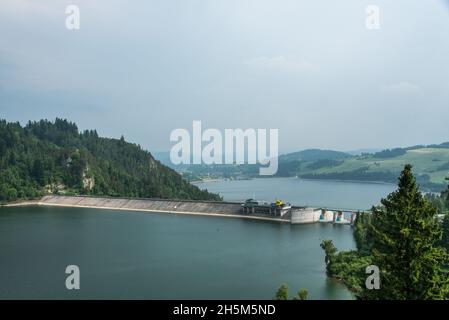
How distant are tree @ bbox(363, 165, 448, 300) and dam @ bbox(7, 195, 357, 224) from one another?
4149cm

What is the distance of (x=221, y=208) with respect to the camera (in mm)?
63344

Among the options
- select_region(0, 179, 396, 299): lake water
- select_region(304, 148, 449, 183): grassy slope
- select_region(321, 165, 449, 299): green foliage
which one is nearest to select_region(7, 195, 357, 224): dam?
select_region(0, 179, 396, 299): lake water

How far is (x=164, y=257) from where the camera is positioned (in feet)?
114

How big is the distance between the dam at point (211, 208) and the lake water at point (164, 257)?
8.01 ft

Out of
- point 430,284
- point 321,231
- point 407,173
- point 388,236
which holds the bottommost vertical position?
point 321,231

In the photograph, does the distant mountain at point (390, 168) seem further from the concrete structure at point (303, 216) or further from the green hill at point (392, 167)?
the concrete structure at point (303, 216)

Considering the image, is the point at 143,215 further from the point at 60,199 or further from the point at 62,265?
the point at 62,265

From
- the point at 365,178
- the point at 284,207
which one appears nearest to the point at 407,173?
the point at 284,207

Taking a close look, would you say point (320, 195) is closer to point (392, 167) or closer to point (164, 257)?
point (392, 167)

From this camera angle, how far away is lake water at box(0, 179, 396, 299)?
2556 cm

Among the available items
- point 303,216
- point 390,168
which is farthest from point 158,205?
point 390,168

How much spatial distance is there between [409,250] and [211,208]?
167ft

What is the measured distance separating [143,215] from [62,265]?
31.5 meters
